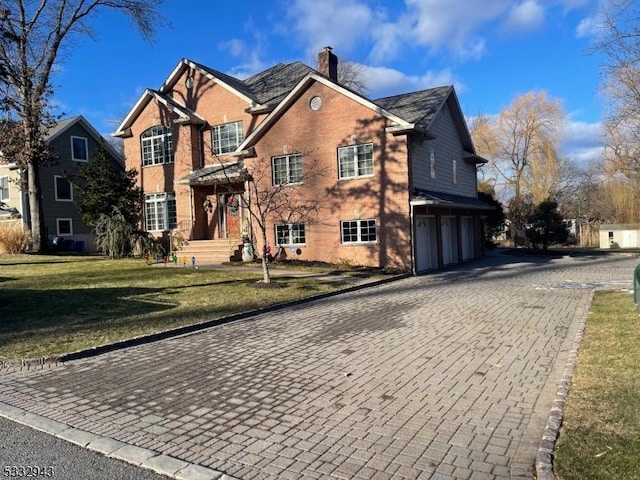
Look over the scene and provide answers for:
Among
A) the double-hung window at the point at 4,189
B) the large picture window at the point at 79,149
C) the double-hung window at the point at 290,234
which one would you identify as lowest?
the double-hung window at the point at 290,234

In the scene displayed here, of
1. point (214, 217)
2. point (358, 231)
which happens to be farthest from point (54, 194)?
point (358, 231)

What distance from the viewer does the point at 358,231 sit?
21125mm

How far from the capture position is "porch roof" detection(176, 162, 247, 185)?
23.4 m

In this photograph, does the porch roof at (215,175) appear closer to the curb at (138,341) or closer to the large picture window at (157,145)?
the large picture window at (157,145)

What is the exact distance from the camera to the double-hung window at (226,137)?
25953mm

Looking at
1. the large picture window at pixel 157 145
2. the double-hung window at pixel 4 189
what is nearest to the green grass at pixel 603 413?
the large picture window at pixel 157 145

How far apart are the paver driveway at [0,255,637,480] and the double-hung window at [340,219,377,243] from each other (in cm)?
1029

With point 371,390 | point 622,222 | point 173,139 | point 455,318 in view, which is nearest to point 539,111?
point 622,222

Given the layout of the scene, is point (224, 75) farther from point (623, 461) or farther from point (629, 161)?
point (623, 461)

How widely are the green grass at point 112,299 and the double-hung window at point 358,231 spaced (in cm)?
233

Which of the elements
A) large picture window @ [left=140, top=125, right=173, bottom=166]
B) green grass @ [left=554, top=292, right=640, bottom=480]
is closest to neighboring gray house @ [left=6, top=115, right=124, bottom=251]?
large picture window @ [left=140, top=125, right=173, bottom=166]

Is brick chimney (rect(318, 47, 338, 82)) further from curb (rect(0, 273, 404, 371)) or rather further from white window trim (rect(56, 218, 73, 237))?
white window trim (rect(56, 218, 73, 237))

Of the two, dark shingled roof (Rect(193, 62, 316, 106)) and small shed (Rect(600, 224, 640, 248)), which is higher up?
dark shingled roof (Rect(193, 62, 316, 106))

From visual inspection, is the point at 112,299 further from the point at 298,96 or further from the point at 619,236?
the point at 619,236
